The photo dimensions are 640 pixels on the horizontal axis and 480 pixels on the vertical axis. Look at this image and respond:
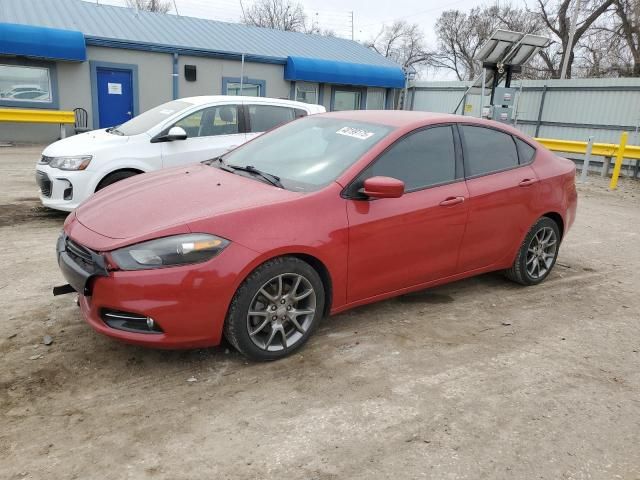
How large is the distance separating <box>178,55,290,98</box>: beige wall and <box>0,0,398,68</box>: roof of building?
0.29 m

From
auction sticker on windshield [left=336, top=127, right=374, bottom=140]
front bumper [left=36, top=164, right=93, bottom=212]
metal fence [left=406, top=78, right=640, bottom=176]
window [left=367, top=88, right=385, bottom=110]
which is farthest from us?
window [left=367, top=88, right=385, bottom=110]

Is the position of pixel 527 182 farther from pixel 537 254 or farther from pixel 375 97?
pixel 375 97

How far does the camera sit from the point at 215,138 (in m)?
7.01

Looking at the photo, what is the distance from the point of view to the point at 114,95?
1645 cm

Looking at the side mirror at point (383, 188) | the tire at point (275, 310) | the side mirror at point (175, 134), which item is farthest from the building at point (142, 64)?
the tire at point (275, 310)

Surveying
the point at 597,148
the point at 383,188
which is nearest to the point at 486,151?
the point at 383,188

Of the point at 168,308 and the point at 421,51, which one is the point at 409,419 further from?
the point at 421,51

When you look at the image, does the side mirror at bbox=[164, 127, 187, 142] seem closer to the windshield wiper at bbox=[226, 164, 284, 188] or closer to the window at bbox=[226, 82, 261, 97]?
the windshield wiper at bbox=[226, 164, 284, 188]

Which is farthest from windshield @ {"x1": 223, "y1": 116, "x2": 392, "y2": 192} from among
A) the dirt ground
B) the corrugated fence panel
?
the corrugated fence panel

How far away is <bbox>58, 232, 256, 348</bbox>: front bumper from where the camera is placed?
9.51 ft

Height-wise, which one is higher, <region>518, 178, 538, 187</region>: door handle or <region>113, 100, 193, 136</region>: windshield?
<region>113, 100, 193, 136</region>: windshield

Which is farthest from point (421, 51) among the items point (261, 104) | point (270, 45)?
point (261, 104)

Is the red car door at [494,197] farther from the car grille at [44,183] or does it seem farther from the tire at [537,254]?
the car grille at [44,183]

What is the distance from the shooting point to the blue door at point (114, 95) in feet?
53.1
